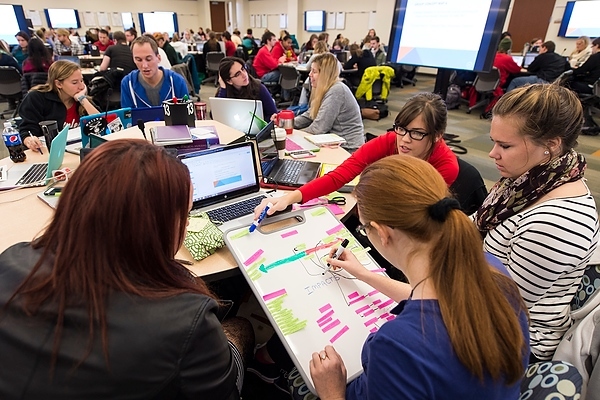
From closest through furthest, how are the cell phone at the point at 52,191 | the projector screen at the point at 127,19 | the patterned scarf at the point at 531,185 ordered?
the patterned scarf at the point at 531,185, the cell phone at the point at 52,191, the projector screen at the point at 127,19

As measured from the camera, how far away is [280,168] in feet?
6.37

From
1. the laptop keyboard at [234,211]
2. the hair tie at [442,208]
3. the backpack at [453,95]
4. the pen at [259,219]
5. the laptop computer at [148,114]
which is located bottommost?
the backpack at [453,95]

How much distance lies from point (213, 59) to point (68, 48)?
328 cm

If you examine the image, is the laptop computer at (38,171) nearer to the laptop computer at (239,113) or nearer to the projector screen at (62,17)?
the laptop computer at (239,113)

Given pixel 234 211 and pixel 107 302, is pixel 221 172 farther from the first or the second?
pixel 107 302

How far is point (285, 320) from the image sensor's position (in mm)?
991

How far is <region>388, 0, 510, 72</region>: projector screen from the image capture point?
3.38m

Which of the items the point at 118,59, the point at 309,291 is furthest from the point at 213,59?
the point at 309,291

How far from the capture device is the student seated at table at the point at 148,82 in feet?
9.22

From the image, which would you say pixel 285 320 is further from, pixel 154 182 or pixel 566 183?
pixel 566 183

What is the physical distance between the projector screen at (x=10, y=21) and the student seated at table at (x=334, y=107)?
853 centimetres

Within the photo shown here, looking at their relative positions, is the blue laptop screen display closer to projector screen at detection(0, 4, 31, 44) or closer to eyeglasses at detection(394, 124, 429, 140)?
eyeglasses at detection(394, 124, 429, 140)

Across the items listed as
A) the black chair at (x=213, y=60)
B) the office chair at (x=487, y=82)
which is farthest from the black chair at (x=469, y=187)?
the black chair at (x=213, y=60)

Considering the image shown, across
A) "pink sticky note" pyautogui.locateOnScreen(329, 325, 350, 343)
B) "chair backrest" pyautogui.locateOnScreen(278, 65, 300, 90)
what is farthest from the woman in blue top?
"chair backrest" pyautogui.locateOnScreen(278, 65, 300, 90)
